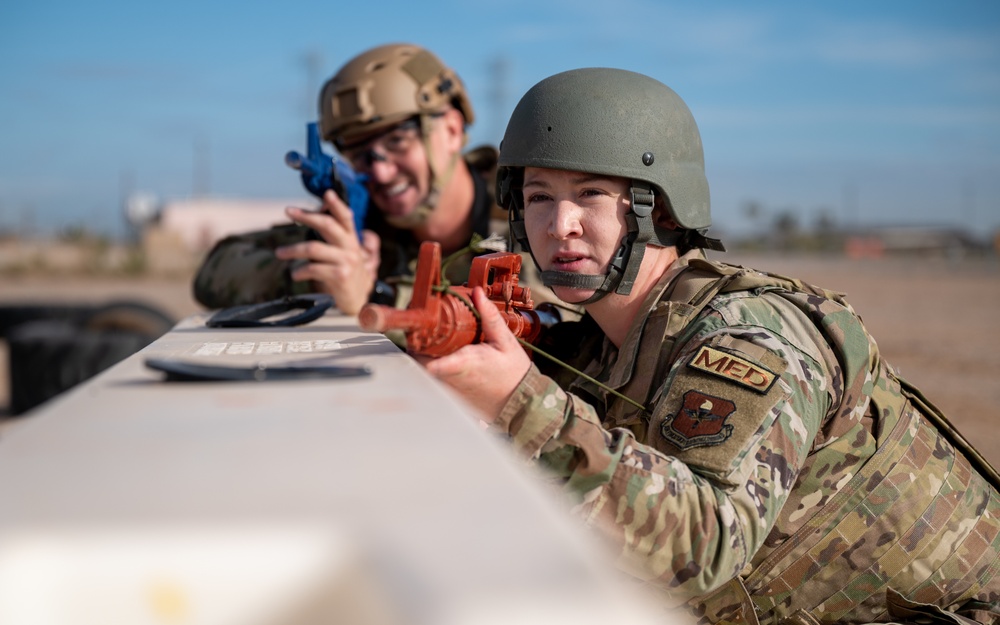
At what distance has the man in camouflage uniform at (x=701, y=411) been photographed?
73.8 inches

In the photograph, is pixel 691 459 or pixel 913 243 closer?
pixel 691 459

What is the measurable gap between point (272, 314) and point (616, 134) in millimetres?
1094

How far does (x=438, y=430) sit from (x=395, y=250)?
394cm

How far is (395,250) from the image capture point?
503 centimetres

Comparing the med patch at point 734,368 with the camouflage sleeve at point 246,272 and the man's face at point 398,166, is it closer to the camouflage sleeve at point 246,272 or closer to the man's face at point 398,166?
the camouflage sleeve at point 246,272

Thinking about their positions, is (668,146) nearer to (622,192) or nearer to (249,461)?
(622,192)

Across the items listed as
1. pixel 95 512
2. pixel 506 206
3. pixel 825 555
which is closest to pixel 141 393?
pixel 95 512

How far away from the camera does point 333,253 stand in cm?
410

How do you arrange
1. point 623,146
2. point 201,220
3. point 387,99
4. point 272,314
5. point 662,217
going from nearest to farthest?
point 623,146 < point 662,217 < point 272,314 < point 387,99 < point 201,220

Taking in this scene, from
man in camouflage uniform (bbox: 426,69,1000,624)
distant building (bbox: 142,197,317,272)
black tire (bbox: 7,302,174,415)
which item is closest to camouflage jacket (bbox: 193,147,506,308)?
man in camouflage uniform (bbox: 426,69,1000,624)

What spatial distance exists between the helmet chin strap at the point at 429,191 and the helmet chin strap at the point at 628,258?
241 cm

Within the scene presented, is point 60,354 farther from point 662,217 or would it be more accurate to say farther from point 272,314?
point 662,217

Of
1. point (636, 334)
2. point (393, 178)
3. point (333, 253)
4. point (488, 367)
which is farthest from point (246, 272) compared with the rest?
point (488, 367)

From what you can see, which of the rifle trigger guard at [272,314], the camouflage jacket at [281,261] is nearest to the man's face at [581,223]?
the rifle trigger guard at [272,314]
